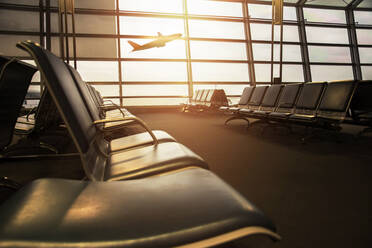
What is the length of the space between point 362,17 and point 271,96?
9698 millimetres

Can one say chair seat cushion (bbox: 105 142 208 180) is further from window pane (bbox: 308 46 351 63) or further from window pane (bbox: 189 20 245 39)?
window pane (bbox: 308 46 351 63)

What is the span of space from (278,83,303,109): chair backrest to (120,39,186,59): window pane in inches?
225

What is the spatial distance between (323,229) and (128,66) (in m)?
9.34

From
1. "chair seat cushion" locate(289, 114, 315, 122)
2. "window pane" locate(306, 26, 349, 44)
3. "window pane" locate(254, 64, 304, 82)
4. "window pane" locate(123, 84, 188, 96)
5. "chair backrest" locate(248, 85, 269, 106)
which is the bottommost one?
"chair seat cushion" locate(289, 114, 315, 122)

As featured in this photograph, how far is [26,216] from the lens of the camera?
0.64 metres

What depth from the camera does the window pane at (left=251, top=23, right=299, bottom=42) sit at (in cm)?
1076

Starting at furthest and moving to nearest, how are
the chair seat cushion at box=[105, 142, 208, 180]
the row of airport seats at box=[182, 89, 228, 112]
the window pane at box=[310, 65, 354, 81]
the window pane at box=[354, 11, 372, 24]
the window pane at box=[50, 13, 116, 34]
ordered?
the window pane at box=[354, 11, 372, 24] → the window pane at box=[310, 65, 354, 81] → the window pane at box=[50, 13, 116, 34] → the row of airport seats at box=[182, 89, 228, 112] → the chair seat cushion at box=[105, 142, 208, 180]

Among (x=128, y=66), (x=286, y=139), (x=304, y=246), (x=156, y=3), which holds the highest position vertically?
(x=156, y=3)

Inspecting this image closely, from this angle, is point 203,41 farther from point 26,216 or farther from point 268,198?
point 26,216

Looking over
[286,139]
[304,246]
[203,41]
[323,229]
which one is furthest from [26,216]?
[203,41]

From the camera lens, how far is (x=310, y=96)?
4.45 m

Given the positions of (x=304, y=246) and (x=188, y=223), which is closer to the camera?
(x=188, y=223)

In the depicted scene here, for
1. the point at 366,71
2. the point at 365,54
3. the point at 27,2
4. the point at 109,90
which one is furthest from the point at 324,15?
the point at 27,2

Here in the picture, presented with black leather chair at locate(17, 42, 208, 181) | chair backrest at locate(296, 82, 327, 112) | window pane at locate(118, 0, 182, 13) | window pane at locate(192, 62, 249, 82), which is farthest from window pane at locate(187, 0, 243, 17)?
black leather chair at locate(17, 42, 208, 181)
